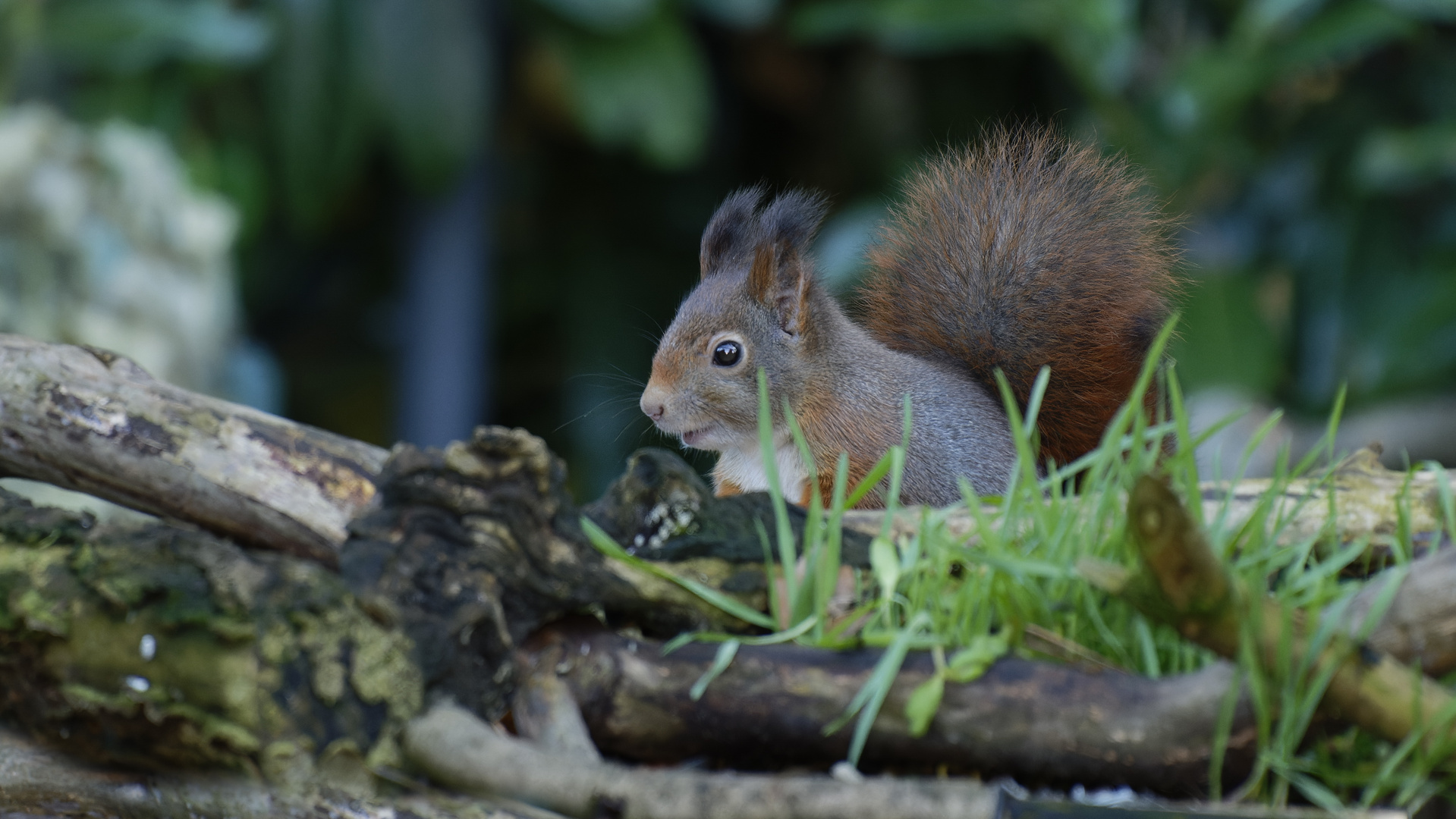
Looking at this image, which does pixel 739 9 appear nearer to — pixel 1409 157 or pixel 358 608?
pixel 1409 157

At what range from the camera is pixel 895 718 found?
0.60 meters

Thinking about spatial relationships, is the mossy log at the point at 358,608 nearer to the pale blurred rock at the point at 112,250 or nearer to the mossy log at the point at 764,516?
the mossy log at the point at 764,516

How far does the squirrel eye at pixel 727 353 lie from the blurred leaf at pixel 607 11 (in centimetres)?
153

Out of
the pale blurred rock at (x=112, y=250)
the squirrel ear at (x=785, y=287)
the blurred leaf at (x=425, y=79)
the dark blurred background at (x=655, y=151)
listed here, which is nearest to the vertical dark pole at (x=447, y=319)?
the dark blurred background at (x=655, y=151)

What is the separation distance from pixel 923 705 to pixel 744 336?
1.87ft

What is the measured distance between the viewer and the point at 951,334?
1194 millimetres

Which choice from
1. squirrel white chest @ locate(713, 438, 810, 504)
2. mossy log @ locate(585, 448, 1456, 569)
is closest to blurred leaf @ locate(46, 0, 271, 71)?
squirrel white chest @ locate(713, 438, 810, 504)

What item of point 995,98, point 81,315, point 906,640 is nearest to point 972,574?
point 906,640

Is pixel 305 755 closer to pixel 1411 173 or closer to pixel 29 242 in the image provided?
pixel 29 242

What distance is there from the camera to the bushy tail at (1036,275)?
111 cm

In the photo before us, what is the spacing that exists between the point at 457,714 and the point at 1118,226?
80 centimetres

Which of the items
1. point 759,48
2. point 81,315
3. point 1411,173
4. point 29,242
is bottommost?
point 1411,173

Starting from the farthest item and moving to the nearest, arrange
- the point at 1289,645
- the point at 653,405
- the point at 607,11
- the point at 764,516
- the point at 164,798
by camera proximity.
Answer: the point at 607,11 → the point at 653,405 → the point at 764,516 → the point at 164,798 → the point at 1289,645

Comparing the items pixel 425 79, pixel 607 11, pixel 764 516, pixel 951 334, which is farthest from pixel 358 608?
pixel 425 79
